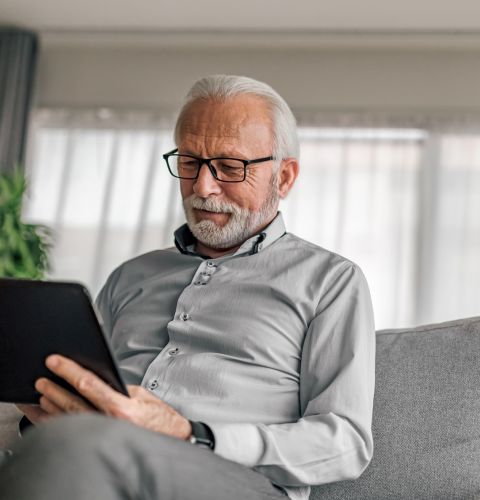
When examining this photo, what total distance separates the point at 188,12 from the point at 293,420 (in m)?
4.21

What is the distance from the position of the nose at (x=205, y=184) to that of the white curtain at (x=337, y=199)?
4.00m

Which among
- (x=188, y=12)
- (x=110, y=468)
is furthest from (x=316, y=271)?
(x=188, y=12)

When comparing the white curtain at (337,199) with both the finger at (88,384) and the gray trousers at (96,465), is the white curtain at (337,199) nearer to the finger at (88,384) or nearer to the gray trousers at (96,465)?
the finger at (88,384)

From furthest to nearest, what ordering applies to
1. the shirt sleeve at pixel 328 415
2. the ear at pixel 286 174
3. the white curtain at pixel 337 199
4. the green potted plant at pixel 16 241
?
the white curtain at pixel 337 199, the green potted plant at pixel 16 241, the ear at pixel 286 174, the shirt sleeve at pixel 328 415

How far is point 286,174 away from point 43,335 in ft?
2.93

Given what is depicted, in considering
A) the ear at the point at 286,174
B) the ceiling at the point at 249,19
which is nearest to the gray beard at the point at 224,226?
the ear at the point at 286,174

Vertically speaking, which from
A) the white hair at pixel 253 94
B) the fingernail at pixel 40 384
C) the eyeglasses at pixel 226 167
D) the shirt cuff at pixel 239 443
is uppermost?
the white hair at pixel 253 94

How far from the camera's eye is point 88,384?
135 centimetres

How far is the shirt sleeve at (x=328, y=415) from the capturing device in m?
1.48

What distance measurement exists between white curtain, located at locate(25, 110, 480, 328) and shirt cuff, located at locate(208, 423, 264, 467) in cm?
447

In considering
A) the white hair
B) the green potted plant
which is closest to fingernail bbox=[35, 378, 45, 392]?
the white hair

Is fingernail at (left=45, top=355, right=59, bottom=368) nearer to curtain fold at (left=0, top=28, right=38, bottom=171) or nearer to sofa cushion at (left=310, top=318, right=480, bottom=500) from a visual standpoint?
sofa cushion at (left=310, top=318, right=480, bottom=500)

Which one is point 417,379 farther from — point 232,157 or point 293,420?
point 232,157

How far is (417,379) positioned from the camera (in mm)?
1774
